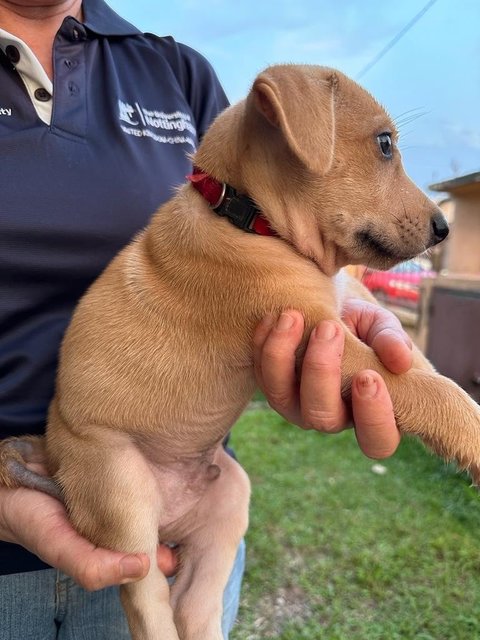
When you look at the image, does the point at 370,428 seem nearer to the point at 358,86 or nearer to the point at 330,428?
the point at 330,428

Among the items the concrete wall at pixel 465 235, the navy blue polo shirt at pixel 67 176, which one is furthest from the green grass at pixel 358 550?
the navy blue polo shirt at pixel 67 176

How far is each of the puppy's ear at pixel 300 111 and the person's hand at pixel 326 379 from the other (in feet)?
1.36

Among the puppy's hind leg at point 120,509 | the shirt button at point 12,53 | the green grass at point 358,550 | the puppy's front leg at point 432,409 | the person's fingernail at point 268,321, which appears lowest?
the green grass at point 358,550

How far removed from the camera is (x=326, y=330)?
1.57 meters

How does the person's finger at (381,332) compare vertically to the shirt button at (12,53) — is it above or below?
below

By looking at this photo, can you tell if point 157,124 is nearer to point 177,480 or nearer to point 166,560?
point 177,480

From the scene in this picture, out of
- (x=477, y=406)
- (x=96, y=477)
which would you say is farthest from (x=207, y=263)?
(x=477, y=406)

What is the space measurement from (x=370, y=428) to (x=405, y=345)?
0.25m

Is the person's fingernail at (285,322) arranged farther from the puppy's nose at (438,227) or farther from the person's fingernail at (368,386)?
the puppy's nose at (438,227)

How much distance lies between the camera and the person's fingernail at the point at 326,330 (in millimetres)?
1561

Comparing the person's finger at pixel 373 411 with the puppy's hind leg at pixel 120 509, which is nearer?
the person's finger at pixel 373 411

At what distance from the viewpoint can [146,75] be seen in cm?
221

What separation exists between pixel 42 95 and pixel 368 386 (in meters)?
1.29

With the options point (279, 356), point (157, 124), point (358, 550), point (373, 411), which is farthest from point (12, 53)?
point (358, 550)
